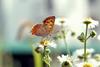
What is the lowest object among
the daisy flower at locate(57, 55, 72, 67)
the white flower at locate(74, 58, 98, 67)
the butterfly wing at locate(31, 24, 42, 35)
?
the white flower at locate(74, 58, 98, 67)

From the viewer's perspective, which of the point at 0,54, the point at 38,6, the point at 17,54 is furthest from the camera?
the point at 38,6

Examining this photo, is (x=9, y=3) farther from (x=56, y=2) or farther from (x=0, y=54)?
(x=0, y=54)

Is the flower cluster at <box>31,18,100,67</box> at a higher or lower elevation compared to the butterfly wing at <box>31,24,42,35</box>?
lower

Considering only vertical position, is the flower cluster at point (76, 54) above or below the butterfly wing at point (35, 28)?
below

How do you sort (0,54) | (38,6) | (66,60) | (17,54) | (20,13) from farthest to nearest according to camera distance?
(38,6) < (20,13) < (17,54) < (0,54) < (66,60)

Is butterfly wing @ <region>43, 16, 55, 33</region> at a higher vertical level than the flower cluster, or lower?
higher

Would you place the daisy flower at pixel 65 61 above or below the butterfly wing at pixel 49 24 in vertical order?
below

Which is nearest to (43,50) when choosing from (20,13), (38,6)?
(20,13)

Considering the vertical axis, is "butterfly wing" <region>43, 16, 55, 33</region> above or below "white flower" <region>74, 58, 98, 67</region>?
above

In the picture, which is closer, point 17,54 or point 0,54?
point 0,54

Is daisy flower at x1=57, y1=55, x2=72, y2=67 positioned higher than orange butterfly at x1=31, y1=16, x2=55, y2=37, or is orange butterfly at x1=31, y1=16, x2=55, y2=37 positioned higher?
orange butterfly at x1=31, y1=16, x2=55, y2=37

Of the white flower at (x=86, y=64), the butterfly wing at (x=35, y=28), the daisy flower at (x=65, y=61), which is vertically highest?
the butterfly wing at (x=35, y=28)
